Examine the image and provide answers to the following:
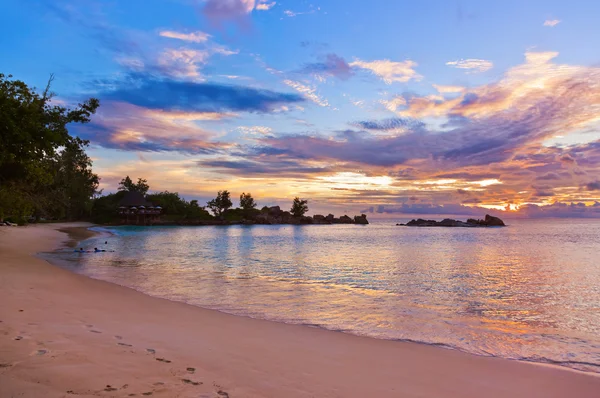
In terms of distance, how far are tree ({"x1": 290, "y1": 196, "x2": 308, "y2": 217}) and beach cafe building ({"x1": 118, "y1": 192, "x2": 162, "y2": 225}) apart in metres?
63.1

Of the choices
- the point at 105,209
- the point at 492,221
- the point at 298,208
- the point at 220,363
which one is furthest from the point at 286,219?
the point at 220,363

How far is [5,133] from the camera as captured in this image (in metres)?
13.9

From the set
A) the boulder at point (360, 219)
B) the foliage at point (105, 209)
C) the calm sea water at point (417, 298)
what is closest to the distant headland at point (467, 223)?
the boulder at point (360, 219)

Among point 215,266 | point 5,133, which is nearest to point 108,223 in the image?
point 215,266

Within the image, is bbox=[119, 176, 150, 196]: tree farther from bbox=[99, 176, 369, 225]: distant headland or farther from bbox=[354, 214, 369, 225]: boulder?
bbox=[354, 214, 369, 225]: boulder

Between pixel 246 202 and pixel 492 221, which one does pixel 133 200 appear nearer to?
pixel 246 202

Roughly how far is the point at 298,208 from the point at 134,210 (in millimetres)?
69055

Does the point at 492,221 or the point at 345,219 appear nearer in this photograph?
the point at 492,221

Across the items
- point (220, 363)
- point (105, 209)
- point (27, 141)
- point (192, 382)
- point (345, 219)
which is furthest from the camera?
point (345, 219)

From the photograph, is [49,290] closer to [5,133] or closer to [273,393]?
[5,133]

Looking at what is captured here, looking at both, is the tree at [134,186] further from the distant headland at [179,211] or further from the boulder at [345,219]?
the boulder at [345,219]

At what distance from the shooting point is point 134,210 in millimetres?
108500

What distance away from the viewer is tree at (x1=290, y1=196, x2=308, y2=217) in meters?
159

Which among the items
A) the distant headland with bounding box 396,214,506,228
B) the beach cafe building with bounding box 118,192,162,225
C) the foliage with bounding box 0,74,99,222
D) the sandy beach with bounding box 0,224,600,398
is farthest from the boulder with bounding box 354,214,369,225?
the sandy beach with bounding box 0,224,600,398
